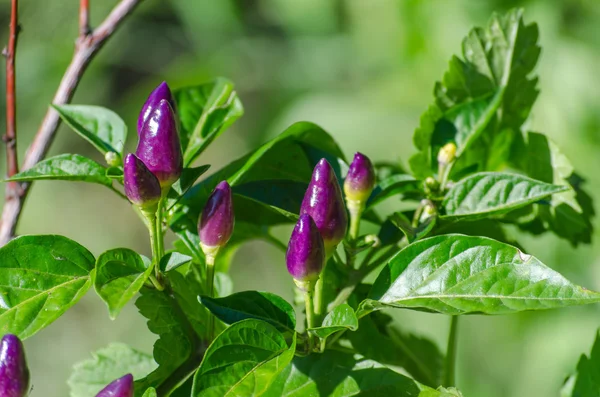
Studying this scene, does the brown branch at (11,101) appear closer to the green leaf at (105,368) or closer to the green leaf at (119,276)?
the green leaf at (105,368)


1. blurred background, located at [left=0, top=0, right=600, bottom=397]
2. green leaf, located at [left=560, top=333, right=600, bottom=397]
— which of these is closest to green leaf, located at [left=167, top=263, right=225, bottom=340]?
green leaf, located at [left=560, top=333, right=600, bottom=397]

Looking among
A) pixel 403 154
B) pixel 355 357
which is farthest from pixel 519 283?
pixel 403 154

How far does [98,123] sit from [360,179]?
39 cm

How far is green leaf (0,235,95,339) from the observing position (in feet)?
2.67

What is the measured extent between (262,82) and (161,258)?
344 centimetres

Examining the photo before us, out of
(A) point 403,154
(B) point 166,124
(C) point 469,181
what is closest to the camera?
(B) point 166,124

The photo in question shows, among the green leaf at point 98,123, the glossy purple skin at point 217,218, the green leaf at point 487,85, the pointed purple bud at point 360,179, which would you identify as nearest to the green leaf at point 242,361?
the glossy purple skin at point 217,218

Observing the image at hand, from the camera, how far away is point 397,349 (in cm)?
123

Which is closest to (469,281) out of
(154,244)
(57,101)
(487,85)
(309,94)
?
(154,244)

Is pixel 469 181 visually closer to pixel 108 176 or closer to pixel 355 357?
pixel 355 357

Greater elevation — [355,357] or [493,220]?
[493,220]

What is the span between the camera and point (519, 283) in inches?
32.2

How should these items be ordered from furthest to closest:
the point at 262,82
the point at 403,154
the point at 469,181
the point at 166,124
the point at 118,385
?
the point at 262,82
the point at 403,154
the point at 469,181
the point at 166,124
the point at 118,385

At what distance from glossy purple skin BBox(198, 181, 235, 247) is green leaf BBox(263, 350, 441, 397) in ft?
0.57
